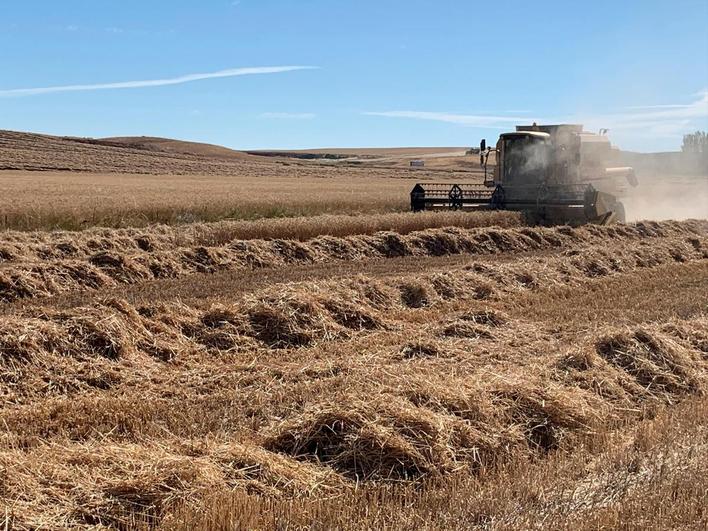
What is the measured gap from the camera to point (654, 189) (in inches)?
1205

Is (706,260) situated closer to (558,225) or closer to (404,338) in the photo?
(558,225)

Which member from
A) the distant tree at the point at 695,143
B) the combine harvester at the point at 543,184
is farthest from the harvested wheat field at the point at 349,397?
the distant tree at the point at 695,143

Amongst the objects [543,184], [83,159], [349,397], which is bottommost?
[349,397]

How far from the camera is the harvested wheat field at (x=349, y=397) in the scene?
420 centimetres

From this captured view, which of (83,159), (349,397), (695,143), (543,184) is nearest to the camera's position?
(349,397)

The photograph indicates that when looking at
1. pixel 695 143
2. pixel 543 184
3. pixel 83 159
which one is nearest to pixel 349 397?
pixel 543 184

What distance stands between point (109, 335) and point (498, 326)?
4580mm

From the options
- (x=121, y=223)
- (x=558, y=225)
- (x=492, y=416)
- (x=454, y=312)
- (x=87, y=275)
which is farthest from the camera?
(x=558, y=225)

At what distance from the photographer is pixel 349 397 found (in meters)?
5.53

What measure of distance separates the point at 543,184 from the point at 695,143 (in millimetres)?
22916

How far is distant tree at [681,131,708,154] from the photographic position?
1528 inches

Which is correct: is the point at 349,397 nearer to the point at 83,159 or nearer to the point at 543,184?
the point at 543,184

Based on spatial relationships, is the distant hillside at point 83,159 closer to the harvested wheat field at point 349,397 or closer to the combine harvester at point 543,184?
the combine harvester at point 543,184

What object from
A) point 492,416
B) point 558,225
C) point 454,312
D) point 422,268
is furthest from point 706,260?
point 492,416
